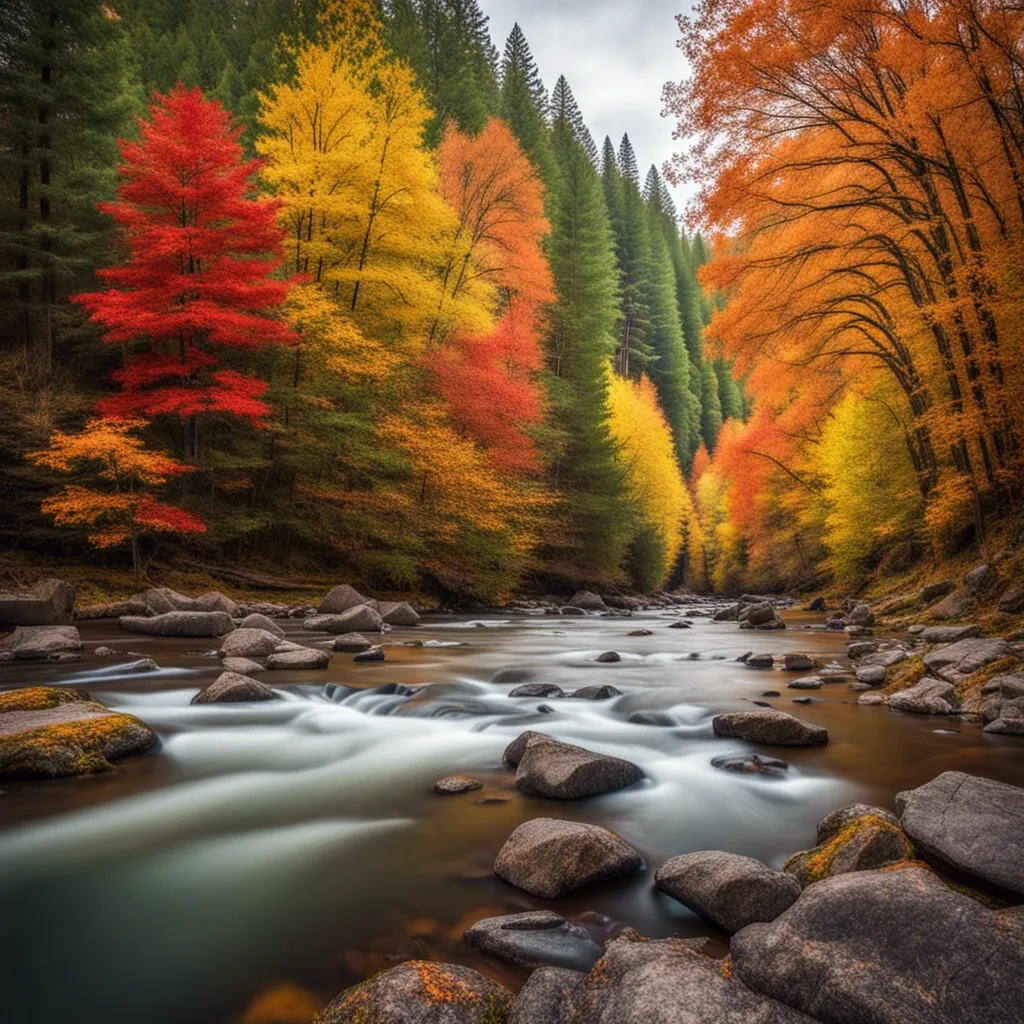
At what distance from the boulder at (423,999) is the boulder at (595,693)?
14.1 ft

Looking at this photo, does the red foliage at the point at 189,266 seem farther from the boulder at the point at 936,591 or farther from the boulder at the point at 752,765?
the boulder at the point at 936,591

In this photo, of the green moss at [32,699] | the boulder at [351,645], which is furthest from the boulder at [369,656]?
the green moss at [32,699]

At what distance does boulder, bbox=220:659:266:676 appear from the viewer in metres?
6.54

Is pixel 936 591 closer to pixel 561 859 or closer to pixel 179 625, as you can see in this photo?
pixel 561 859

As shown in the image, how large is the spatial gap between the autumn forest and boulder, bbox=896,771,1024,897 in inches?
343

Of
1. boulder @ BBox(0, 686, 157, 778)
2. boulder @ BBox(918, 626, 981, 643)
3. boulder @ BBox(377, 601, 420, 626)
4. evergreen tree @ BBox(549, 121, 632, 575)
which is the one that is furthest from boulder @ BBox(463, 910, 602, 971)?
evergreen tree @ BBox(549, 121, 632, 575)

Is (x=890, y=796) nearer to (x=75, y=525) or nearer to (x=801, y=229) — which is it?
(x=801, y=229)

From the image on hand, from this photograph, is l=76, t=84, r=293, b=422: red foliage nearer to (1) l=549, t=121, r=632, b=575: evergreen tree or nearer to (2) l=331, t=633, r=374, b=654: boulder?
(2) l=331, t=633, r=374, b=654: boulder

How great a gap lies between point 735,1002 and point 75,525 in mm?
13862

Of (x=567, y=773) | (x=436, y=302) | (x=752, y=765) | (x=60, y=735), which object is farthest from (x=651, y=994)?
(x=436, y=302)

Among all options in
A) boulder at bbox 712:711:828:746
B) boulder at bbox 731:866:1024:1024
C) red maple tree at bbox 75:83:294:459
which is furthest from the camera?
red maple tree at bbox 75:83:294:459

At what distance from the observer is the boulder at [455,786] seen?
3631 mm

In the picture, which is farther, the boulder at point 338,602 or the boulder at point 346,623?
the boulder at point 338,602

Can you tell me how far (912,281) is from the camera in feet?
37.8
